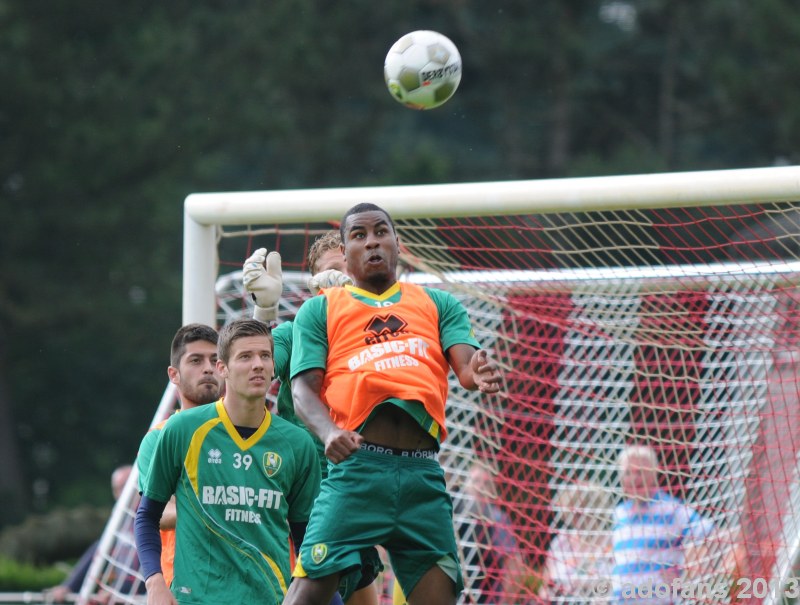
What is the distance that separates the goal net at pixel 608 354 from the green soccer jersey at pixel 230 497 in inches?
73.7

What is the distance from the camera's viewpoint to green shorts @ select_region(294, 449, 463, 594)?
15.1ft

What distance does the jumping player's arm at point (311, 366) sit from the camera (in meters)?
4.57

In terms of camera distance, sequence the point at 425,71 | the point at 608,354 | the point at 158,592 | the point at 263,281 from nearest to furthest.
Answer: the point at 158,592 → the point at 263,281 → the point at 425,71 → the point at 608,354

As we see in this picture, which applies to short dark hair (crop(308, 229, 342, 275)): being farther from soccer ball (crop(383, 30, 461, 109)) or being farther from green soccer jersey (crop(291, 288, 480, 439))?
green soccer jersey (crop(291, 288, 480, 439))

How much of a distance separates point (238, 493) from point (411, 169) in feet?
62.8

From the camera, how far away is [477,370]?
437 centimetres

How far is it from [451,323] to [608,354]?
4.79 metres

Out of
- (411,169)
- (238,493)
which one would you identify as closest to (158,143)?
(411,169)

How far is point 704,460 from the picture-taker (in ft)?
26.0

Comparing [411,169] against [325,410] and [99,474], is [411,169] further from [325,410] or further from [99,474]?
[325,410]

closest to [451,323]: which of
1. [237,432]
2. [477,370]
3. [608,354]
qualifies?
[477,370]

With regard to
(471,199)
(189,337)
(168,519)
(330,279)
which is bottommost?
(168,519)
